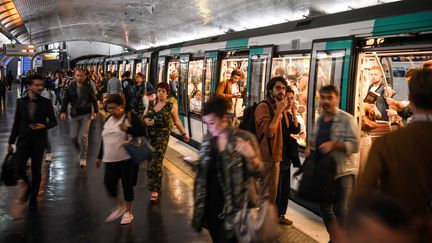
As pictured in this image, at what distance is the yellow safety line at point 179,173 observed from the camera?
7004 mm

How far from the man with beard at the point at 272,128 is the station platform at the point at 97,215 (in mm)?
632

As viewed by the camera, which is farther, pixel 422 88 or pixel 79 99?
pixel 79 99

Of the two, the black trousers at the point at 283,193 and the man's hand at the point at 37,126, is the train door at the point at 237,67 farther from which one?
the man's hand at the point at 37,126

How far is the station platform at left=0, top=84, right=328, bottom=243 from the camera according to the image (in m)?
4.70

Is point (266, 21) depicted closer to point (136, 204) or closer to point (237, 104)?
point (237, 104)

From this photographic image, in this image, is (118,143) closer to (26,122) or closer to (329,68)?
(26,122)

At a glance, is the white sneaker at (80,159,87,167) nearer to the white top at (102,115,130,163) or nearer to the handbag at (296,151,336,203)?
the white top at (102,115,130,163)

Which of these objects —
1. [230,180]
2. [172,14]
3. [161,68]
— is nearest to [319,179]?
[230,180]

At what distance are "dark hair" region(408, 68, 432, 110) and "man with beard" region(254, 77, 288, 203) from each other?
225 cm

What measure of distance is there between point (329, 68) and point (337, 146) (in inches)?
79.7

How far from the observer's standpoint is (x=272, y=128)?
4574 millimetres

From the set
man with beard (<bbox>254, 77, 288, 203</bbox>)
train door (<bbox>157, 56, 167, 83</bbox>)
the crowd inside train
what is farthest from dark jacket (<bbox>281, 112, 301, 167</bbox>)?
train door (<bbox>157, 56, 167, 83</bbox>)

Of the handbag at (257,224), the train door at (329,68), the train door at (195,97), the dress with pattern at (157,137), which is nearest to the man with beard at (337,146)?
the handbag at (257,224)

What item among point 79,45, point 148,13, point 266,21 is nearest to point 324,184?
point 266,21
